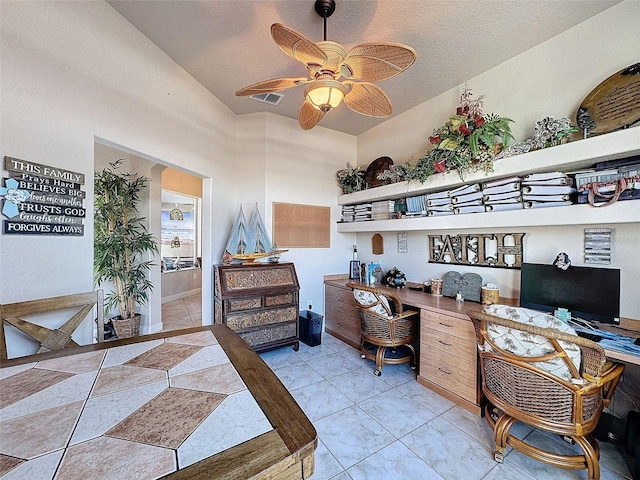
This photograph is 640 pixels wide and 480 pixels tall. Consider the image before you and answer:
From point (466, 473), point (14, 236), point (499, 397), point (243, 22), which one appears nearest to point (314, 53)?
point (243, 22)

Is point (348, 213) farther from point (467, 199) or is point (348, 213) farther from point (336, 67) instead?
point (336, 67)

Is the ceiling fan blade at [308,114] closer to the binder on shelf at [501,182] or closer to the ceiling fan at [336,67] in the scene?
the ceiling fan at [336,67]

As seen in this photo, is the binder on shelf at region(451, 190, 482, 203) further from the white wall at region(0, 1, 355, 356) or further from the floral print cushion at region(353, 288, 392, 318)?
the white wall at region(0, 1, 355, 356)

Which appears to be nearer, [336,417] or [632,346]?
[632,346]

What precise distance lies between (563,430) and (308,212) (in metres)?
3.23

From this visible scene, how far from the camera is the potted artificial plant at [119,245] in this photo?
3.17 m

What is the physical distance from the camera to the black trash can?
3449 millimetres

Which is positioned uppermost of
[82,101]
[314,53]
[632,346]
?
[314,53]

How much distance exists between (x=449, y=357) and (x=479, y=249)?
1140mm

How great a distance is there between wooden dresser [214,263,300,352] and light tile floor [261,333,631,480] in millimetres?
487

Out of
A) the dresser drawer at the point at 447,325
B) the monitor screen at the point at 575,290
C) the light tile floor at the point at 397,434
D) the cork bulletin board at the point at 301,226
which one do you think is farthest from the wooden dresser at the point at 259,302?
the monitor screen at the point at 575,290

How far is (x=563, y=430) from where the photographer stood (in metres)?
1.46

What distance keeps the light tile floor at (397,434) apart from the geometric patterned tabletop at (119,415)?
116cm

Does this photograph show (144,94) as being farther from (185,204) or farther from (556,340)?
(185,204)
